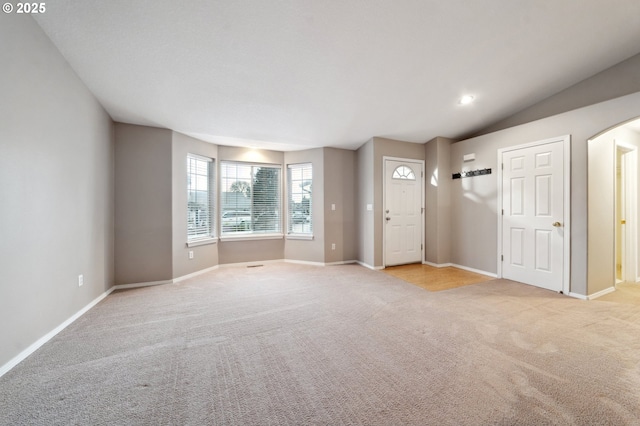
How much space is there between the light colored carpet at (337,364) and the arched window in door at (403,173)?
8.59 ft

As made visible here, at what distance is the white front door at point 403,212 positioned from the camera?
16.2 feet

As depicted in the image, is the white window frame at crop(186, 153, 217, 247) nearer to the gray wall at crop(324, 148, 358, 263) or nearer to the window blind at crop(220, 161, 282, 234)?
the window blind at crop(220, 161, 282, 234)

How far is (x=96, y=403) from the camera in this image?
4.93 ft

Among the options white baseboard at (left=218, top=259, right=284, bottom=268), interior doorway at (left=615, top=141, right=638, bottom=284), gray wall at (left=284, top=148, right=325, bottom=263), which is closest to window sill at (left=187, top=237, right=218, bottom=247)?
white baseboard at (left=218, top=259, right=284, bottom=268)

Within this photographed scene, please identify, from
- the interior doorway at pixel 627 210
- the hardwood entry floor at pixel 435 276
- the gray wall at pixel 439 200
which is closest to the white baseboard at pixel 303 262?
the hardwood entry floor at pixel 435 276

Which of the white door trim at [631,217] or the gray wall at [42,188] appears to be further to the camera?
the white door trim at [631,217]

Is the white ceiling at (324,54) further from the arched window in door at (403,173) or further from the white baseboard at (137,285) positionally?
the white baseboard at (137,285)

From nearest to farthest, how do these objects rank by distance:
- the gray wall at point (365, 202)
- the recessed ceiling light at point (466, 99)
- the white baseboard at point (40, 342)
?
the white baseboard at point (40, 342), the recessed ceiling light at point (466, 99), the gray wall at point (365, 202)

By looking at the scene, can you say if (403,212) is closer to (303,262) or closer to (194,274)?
(303,262)

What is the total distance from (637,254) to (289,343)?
5658mm

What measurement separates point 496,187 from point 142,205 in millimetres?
5851

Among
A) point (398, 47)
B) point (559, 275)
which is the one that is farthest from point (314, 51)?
point (559, 275)

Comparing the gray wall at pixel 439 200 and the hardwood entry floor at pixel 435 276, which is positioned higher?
the gray wall at pixel 439 200

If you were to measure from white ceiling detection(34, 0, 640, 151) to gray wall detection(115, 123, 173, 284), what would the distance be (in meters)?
0.30
